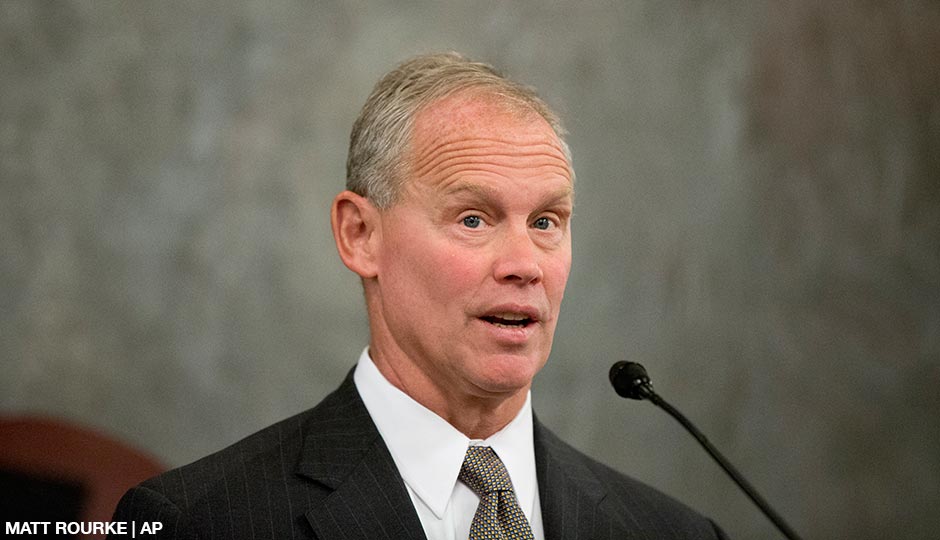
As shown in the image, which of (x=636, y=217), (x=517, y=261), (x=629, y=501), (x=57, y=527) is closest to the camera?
(x=517, y=261)

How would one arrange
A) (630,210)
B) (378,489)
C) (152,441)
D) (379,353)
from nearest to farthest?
(378,489) → (379,353) → (152,441) → (630,210)

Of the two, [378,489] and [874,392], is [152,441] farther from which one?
[874,392]

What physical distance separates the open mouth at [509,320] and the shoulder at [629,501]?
38 centimetres

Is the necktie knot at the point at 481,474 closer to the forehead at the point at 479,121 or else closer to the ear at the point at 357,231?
the ear at the point at 357,231

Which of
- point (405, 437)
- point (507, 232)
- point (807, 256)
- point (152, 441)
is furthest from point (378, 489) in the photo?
point (807, 256)

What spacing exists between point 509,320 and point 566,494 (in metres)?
0.47

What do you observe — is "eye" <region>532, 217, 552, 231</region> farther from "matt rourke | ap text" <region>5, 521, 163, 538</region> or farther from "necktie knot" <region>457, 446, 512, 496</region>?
"matt rourke | ap text" <region>5, 521, 163, 538</region>

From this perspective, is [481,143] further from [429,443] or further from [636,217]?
[636,217]

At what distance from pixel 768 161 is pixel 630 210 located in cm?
54

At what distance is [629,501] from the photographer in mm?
2752

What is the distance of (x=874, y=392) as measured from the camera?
4.14 m

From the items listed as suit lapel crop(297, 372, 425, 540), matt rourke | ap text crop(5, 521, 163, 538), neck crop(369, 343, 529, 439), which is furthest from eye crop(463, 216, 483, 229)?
matt rourke | ap text crop(5, 521, 163, 538)

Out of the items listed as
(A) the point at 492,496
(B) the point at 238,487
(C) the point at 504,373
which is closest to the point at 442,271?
(C) the point at 504,373

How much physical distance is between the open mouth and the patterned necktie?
0.93ft
